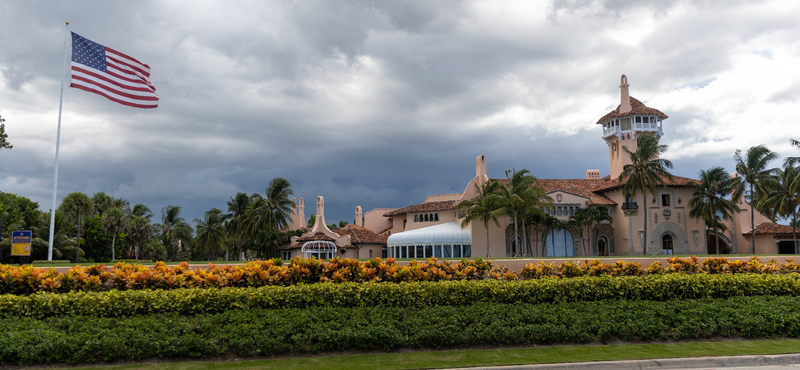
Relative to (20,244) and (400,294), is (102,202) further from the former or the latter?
(400,294)

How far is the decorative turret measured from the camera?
55.8 meters

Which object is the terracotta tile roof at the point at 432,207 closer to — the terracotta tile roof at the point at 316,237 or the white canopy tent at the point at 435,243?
the white canopy tent at the point at 435,243

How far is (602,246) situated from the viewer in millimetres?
51375

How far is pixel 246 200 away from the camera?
61.8 metres

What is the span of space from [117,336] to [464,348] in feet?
25.7

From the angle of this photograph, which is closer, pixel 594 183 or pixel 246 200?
pixel 594 183

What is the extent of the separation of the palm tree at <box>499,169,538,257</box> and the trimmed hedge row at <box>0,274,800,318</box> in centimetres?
2741

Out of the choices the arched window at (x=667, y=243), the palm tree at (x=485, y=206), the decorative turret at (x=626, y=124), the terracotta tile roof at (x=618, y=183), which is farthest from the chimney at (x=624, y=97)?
the palm tree at (x=485, y=206)

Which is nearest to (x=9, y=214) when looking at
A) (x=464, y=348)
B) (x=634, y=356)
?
(x=464, y=348)

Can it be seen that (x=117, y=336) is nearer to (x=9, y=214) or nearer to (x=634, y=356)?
(x=634, y=356)

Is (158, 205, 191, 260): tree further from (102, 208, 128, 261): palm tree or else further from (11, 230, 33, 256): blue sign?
(11, 230, 33, 256): blue sign

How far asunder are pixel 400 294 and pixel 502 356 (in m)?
3.33

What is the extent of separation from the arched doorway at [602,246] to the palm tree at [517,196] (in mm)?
10259

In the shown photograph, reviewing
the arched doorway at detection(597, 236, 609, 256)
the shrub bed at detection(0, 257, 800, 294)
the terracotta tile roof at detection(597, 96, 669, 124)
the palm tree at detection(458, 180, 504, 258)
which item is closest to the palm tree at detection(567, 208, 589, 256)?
the arched doorway at detection(597, 236, 609, 256)
